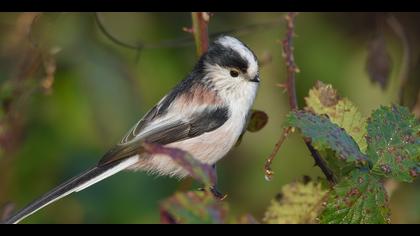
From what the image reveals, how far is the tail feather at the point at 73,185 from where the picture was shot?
2.12 metres

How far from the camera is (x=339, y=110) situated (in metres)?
1.91

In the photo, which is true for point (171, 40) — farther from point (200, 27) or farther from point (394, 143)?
point (394, 143)

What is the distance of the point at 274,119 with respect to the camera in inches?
132

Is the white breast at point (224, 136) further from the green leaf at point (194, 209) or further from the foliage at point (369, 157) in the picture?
the green leaf at point (194, 209)

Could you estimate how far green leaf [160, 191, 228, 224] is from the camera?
1092mm

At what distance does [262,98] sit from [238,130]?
84 centimetres

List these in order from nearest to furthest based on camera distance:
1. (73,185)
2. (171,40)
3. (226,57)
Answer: (73,185) → (226,57) → (171,40)

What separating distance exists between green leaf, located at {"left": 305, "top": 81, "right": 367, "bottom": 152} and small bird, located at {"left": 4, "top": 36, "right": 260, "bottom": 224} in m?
0.58

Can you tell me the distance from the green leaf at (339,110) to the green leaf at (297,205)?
0.61ft

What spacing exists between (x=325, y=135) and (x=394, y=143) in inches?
8.9

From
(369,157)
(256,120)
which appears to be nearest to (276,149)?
(369,157)

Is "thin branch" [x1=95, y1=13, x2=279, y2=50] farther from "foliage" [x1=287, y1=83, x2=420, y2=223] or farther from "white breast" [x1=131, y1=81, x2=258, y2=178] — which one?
"foliage" [x1=287, y1=83, x2=420, y2=223]

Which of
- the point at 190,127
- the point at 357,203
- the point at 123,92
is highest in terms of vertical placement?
the point at 123,92
